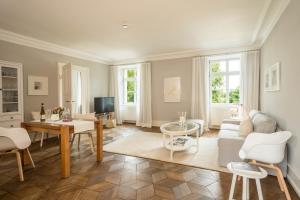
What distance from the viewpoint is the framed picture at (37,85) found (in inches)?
168

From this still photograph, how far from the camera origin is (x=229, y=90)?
18.1ft

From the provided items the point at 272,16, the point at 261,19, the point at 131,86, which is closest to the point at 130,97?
the point at 131,86

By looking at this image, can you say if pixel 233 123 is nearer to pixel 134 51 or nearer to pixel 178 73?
pixel 178 73

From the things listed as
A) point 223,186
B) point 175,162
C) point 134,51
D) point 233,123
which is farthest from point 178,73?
point 223,186

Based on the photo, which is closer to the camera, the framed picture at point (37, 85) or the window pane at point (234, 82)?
the framed picture at point (37, 85)

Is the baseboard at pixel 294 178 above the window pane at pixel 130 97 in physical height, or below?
below

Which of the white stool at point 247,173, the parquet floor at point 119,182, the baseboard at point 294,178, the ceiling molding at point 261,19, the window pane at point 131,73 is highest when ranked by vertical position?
the ceiling molding at point 261,19

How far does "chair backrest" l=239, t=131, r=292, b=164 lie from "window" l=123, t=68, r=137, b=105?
5524 mm

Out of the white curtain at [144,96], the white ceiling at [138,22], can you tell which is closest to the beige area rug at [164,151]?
the white curtain at [144,96]

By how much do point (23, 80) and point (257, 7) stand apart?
5.23 metres

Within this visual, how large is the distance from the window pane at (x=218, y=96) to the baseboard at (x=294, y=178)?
3.48 m

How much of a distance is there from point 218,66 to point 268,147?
4.35 meters

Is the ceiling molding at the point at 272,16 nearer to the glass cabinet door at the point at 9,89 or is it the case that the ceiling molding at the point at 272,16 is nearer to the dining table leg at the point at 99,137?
the dining table leg at the point at 99,137

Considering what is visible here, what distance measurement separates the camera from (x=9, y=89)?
12.6 feet
